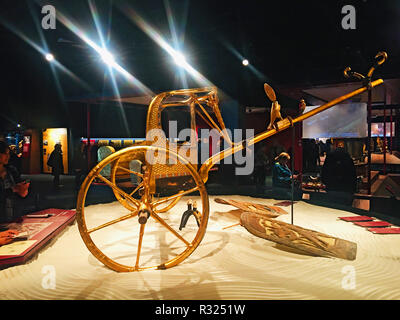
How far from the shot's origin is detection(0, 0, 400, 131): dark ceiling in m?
4.59

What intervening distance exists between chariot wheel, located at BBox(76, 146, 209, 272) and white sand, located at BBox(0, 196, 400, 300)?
0.12m

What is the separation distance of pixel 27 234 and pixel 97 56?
15.2 ft

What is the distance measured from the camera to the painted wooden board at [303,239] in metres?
2.39

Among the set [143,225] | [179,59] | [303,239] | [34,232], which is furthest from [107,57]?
[303,239]

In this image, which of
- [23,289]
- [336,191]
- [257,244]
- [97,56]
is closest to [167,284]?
[23,289]

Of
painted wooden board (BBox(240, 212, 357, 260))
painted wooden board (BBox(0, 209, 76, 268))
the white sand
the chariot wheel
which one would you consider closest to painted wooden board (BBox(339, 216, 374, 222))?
the white sand

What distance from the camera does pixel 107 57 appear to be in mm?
5883

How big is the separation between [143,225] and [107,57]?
473cm

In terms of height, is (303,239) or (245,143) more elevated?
(245,143)

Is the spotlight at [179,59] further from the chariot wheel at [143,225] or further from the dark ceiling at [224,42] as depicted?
the chariot wheel at [143,225]

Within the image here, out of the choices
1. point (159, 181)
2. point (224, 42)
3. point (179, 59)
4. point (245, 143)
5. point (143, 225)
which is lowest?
point (143, 225)

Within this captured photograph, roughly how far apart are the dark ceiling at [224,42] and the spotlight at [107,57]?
0.39 ft

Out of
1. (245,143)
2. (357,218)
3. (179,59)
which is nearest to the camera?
(245,143)

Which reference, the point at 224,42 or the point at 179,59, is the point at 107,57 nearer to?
the point at 179,59
